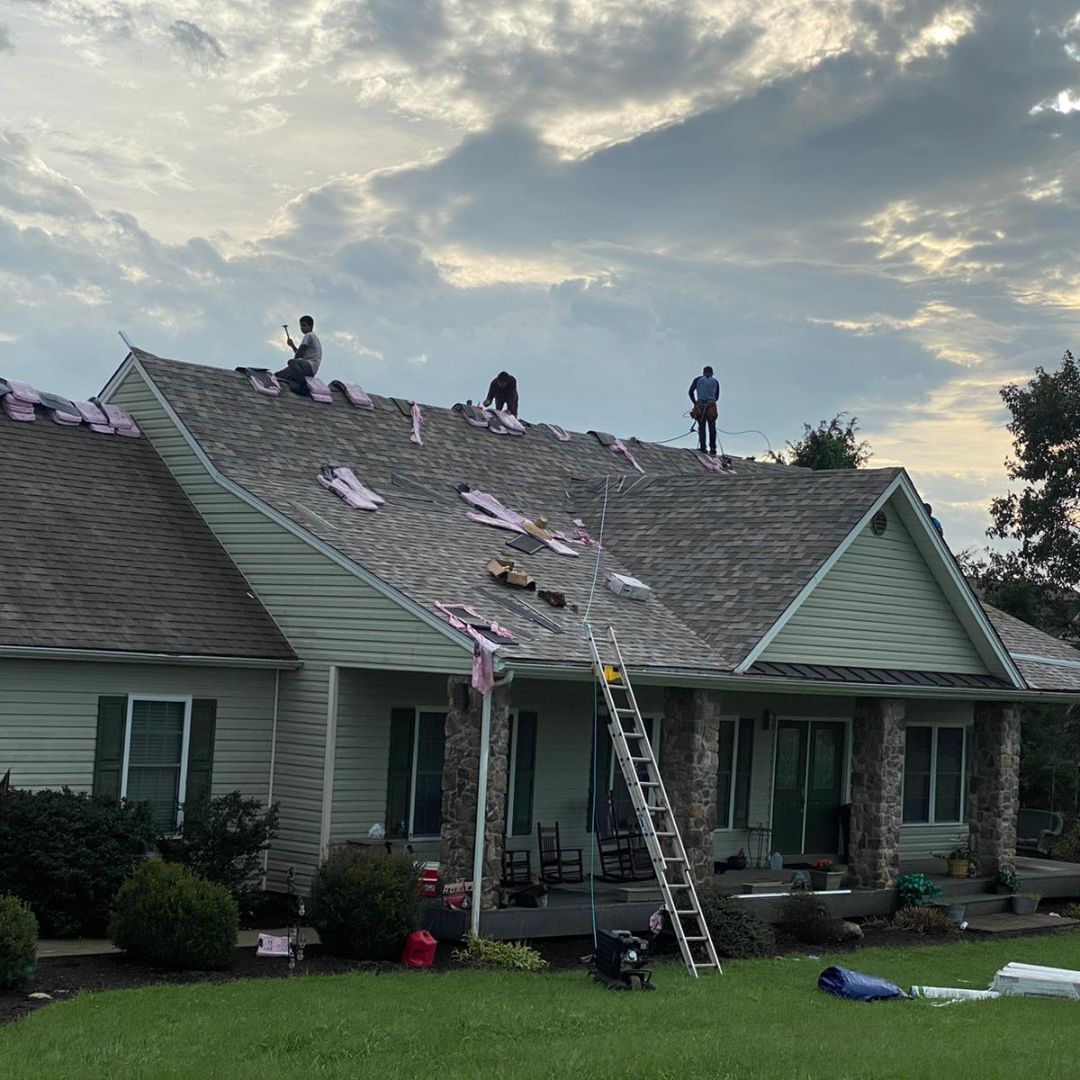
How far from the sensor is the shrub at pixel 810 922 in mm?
19917

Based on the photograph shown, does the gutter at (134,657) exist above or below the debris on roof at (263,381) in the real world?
below

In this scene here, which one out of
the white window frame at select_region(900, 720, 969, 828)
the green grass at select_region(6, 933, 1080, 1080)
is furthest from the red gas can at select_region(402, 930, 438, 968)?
the white window frame at select_region(900, 720, 969, 828)

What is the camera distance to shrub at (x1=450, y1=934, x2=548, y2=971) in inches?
645

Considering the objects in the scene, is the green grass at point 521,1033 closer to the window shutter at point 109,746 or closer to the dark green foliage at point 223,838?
the dark green foliage at point 223,838

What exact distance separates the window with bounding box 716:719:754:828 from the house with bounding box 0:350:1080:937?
1.8 inches

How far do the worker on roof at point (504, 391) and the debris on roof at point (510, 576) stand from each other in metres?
9.66

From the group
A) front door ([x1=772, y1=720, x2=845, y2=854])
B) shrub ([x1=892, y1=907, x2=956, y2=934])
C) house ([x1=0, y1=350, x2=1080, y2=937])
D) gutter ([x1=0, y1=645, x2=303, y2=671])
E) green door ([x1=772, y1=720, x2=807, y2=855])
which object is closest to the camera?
gutter ([x1=0, y1=645, x2=303, y2=671])

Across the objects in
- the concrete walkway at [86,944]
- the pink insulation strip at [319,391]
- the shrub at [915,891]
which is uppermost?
the pink insulation strip at [319,391]

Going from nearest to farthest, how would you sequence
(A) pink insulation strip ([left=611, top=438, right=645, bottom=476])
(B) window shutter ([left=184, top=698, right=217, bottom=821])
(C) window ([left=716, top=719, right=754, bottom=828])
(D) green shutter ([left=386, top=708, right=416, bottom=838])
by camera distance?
(B) window shutter ([left=184, top=698, right=217, bottom=821])
(D) green shutter ([left=386, top=708, right=416, bottom=838])
(C) window ([left=716, top=719, right=754, bottom=828])
(A) pink insulation strip ([left=611, top=438, right=645, bottom=476])

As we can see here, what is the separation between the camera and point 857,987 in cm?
1566

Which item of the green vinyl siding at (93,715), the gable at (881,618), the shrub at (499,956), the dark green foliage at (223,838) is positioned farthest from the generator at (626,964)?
the gable at (881,618)

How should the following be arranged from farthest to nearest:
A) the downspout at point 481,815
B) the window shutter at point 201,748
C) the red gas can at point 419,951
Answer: the window shutter at point 201,748
the downspout at point 481,815
the red gas can at point 419,951

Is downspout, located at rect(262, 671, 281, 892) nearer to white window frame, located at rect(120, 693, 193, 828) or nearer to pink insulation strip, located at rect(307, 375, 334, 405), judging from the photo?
white window frame, located at rect(120, 693, 193, 828)

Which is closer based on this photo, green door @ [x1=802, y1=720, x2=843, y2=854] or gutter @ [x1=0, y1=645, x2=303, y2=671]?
gutter @ [x1=0, y1=645, x2=303, y2=671]
